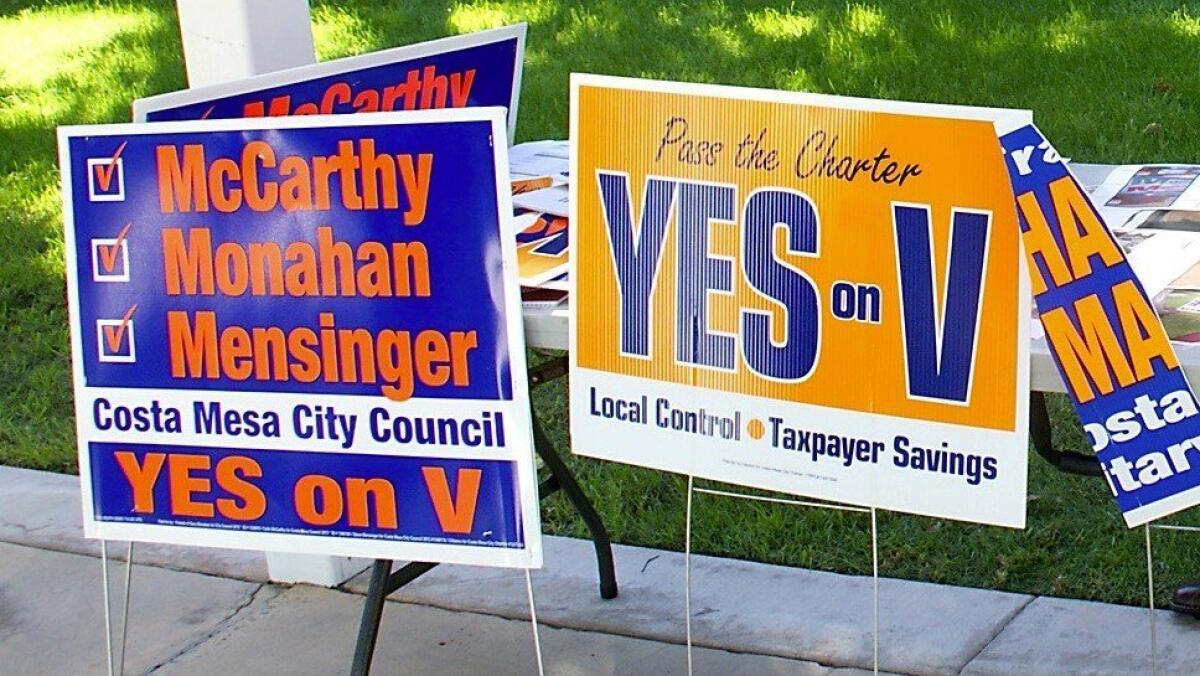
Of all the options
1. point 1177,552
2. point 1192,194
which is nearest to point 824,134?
point 1192,194

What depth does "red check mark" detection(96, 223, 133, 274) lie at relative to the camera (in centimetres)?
284

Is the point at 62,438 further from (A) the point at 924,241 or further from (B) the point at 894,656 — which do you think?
(A) the point at 924,241

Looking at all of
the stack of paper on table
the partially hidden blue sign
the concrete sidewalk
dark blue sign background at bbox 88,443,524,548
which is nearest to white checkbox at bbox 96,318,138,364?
dark blue sign background at bbox 88,443,524,548

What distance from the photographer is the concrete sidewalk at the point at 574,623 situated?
11.0 ft

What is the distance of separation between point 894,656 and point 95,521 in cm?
151

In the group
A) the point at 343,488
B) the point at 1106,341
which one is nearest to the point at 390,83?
the point at 343,488

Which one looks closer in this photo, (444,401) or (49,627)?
(444,401)

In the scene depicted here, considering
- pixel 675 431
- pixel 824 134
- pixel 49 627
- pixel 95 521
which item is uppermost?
pixel 824 134

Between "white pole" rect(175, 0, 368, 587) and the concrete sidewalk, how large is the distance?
284 mm

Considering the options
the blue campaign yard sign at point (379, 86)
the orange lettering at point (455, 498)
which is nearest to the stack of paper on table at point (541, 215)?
the blue campaign yard sign at point (379, 86)

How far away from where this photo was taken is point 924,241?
7.75 feet

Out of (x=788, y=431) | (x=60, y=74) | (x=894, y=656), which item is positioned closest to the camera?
(x=788, y=431)

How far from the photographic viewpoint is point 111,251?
9.35ft

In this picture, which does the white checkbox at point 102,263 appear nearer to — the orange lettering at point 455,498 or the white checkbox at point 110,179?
the white checkbox at point 110,179
